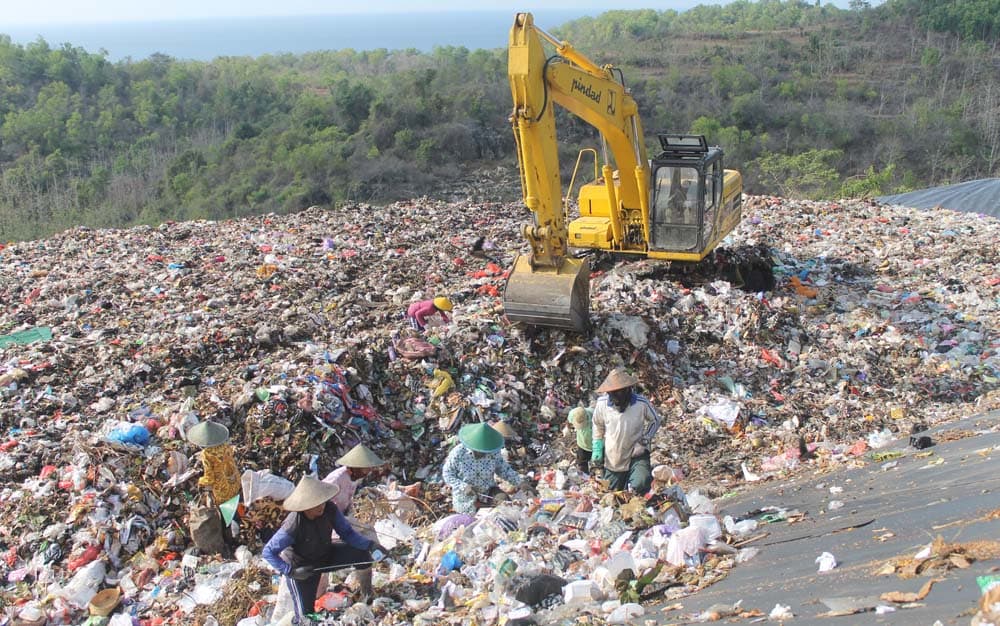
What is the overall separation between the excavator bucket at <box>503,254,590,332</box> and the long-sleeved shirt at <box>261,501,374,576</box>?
9.77ft

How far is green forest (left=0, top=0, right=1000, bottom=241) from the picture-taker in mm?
23797

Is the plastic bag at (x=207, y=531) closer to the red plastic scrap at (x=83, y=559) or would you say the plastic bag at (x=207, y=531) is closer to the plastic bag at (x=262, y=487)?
the plastic bag at (x=262, y=487)

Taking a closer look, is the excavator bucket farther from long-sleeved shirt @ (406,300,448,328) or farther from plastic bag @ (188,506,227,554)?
plastic bag @ (188,506,227,554)

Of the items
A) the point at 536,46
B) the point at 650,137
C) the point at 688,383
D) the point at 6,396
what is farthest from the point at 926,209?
the point at 650,137

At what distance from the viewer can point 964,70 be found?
39.5 m

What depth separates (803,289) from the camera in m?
9.01

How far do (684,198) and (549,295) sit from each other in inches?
90.8

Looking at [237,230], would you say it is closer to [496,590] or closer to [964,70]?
[496,590]

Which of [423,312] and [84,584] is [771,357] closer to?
[423,312]

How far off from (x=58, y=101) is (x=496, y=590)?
37.7 meters

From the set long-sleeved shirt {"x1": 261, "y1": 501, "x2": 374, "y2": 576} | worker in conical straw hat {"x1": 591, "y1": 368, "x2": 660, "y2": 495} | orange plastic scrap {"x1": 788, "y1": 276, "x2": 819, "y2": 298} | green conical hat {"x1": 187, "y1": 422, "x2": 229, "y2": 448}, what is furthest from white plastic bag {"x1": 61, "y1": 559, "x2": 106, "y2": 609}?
orange plastic scrap {"x1": 788, "y1": 276, "x2": 819, "y2": 298}

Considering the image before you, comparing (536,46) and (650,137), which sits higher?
(536,46)

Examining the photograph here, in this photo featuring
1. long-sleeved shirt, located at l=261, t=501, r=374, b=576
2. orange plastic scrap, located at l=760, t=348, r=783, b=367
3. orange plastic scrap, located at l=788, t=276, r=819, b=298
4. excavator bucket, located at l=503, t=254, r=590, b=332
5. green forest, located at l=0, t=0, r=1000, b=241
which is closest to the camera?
long-sleeved shirt, located at l=261, t=501, r=374, b=576

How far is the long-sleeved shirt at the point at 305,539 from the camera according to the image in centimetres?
376
